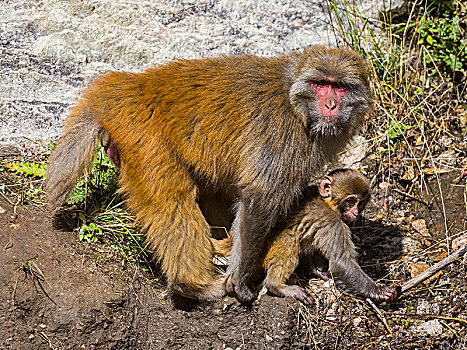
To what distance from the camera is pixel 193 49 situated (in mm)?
6945

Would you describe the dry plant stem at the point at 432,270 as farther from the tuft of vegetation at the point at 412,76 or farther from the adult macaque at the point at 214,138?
the adult macaque at the point at 214,138

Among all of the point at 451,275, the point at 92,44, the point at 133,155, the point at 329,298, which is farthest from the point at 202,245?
the point at 92,44

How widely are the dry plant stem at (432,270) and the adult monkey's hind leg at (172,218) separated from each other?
200cm

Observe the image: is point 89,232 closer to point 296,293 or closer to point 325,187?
point 296,293

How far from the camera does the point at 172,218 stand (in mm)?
4977

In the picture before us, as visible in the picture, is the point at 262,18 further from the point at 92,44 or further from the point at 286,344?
the point at 286,344

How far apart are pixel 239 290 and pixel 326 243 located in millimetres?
942

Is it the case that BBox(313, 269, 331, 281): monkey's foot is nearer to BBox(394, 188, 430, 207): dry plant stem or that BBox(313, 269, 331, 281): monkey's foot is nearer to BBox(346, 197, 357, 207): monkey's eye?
BBox(346, 197, 357, 207): monkey's eye

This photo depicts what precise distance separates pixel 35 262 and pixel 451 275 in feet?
13.3

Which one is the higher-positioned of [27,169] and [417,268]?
[27,169]

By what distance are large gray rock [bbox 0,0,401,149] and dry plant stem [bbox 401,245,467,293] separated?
3039mm

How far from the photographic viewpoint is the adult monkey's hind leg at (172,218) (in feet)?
16.1

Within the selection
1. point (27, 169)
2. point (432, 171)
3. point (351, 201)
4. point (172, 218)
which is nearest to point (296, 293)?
point (351, 201)

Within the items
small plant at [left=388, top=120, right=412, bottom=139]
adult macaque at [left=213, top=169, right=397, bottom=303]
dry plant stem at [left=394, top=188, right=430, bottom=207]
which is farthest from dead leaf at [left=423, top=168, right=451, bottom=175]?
adult macaque at [left=213, top=169, right=397, bottom=303]
